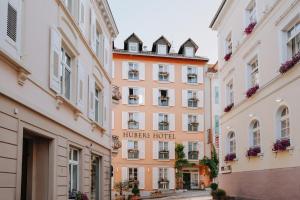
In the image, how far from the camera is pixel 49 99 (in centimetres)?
1109

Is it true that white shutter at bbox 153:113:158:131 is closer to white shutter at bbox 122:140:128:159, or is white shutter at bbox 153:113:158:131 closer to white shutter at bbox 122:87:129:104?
white shutter at bbox 122:87:129:104

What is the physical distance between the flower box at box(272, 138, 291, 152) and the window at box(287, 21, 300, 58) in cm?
287

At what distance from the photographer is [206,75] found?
47750 millimetres

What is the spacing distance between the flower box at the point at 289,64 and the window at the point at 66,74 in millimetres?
6797

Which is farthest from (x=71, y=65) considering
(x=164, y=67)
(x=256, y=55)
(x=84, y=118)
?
(x=164, y=67)

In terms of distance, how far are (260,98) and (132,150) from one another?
26.7 metres

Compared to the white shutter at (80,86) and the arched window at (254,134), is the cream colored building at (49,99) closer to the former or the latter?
the white shutter at (80,86)

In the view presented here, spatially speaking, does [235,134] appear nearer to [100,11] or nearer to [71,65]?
[100,11]

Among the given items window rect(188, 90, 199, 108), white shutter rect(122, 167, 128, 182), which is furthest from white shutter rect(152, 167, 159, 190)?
window rect(188, 90, 199, 108)

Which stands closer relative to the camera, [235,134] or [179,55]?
[235,134]

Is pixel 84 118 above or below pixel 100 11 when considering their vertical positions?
below

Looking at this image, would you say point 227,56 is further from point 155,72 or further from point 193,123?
point 193,123

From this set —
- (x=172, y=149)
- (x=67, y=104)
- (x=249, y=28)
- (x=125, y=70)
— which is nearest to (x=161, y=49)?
(x=125, y=70)

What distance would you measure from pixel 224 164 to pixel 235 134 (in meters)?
2.70
